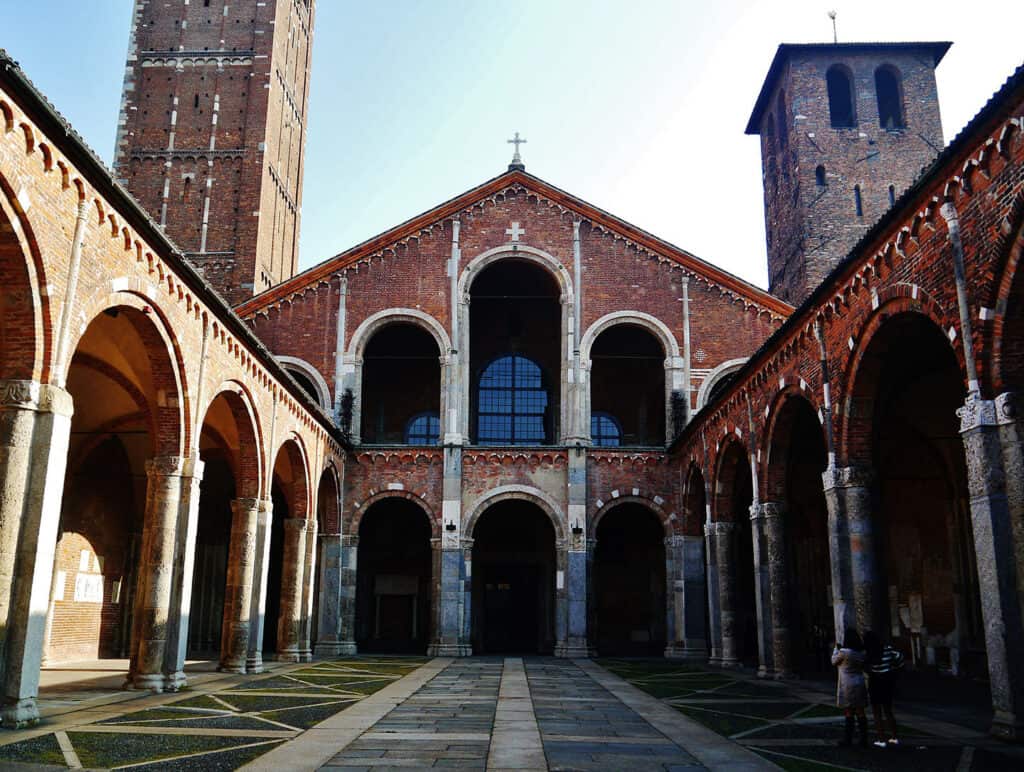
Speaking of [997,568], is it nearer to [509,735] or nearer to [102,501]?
[509,735]

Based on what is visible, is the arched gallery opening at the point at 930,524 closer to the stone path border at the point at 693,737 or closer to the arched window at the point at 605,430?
the stone path border at the point at 693,737

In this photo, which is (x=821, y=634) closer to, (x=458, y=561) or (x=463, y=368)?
(x=458, y=561)

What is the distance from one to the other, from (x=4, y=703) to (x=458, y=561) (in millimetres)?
16904

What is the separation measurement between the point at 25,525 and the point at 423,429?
21603mm

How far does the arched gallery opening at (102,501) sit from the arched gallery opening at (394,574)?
8.29 m

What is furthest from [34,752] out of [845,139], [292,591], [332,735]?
[845,139]

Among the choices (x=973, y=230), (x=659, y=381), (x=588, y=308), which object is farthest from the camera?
(x=659, y=381)

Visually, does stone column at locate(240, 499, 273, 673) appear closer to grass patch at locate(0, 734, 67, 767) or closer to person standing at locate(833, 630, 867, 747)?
grass patch at locate(0, 734, 67, 767)

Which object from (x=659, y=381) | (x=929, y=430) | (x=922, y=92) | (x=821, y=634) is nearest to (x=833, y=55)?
(x=922, y=92)

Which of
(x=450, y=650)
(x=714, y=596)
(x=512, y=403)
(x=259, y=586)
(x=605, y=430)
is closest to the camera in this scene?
(x=259, y=586)

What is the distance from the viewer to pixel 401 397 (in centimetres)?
3181

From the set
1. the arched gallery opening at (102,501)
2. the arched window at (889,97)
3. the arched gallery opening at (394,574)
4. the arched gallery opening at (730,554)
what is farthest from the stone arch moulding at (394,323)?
the arched window at (889,97)

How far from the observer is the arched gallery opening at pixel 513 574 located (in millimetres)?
29891

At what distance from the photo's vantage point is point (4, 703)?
990 centimetres
